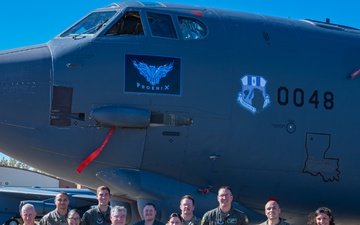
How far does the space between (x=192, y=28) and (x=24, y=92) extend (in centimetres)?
278

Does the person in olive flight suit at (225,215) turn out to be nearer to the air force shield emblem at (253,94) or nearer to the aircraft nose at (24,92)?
the air force shield emblem at (253,94)

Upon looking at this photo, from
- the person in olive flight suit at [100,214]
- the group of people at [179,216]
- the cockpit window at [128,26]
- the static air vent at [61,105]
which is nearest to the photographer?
the group of people at [179,216]

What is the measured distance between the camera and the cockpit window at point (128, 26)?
8508 mm

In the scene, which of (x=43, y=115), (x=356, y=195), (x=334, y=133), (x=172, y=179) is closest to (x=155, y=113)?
(x=172, y=179)

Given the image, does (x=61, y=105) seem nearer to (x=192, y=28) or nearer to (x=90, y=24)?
(x=90, y=24)

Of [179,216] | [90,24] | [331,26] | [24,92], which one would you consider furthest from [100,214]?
[331,26]

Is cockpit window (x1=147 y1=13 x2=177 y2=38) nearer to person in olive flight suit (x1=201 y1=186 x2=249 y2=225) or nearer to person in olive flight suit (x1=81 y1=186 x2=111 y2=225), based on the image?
person in olive flight suit (x1=81 y1=186 x2=111 y2=225)

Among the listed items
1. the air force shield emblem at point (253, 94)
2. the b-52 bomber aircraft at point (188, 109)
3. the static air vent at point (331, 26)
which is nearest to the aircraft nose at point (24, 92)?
the b-52 bomber aircraft at point (188, 109)

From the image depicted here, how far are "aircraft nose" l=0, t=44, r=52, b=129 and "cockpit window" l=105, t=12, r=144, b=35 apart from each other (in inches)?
47.9

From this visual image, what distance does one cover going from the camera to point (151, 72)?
320 inches

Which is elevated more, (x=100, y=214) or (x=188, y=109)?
(x=188, y=109)

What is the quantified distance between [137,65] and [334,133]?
348 cm

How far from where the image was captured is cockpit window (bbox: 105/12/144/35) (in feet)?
27.9

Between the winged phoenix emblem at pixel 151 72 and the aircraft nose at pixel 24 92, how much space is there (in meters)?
1.28
